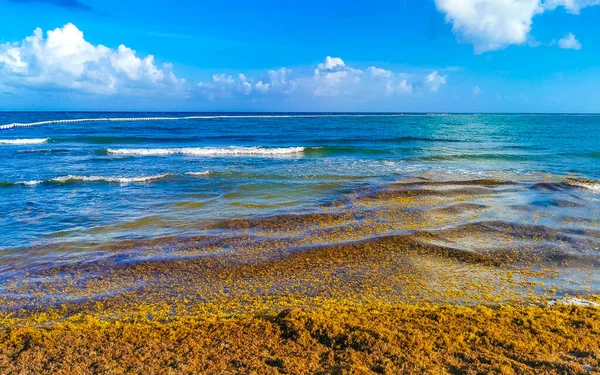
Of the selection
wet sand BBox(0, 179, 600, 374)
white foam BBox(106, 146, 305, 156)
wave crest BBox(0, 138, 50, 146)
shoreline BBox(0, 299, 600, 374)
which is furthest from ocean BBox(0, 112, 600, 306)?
wave crest BBox(0, 138, 50, 146)

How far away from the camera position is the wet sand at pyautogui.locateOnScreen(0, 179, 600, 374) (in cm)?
529

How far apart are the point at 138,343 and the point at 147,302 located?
1642 mm

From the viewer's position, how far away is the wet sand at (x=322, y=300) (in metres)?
5.29

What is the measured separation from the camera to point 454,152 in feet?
113

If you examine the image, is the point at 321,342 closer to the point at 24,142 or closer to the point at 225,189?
the point at 225,189

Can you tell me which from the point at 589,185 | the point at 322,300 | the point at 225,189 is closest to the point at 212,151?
the point at 225,189

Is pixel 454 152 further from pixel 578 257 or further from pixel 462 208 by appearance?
pixel 578 257

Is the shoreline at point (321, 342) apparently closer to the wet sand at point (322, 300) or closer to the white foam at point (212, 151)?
the wet sand at point (322, 300)

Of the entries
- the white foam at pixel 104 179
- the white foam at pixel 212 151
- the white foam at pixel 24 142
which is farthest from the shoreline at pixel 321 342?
the white foam at pixel 24 142

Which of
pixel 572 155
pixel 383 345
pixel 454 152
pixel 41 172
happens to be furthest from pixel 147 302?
pixel 572 155

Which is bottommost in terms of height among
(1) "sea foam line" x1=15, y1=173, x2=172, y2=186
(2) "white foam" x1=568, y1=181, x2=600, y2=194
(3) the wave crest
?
(1) "sea foam line" x1=15, y1=173, x2=172, y2=186

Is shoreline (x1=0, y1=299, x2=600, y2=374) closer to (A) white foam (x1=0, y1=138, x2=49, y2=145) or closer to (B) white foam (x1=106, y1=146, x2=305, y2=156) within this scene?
(B) white foam (x1=106, y1=146, x2=305, y2=156)

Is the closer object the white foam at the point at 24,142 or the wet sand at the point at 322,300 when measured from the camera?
the wet sand at the point at 322,300

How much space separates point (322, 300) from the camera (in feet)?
23.8
